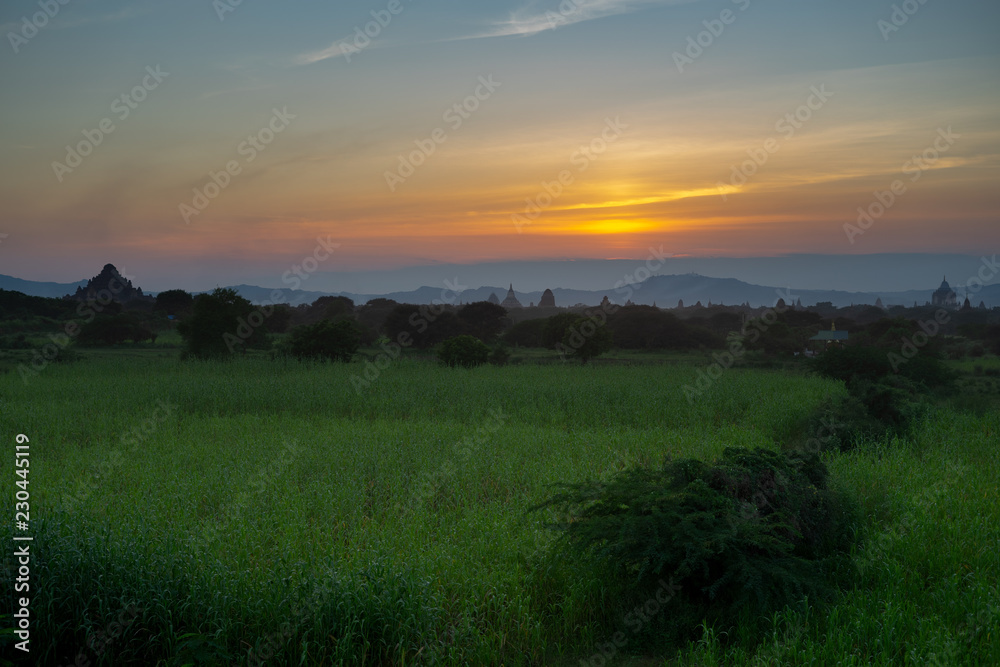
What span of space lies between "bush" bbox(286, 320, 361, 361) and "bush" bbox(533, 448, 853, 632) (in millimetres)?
24892

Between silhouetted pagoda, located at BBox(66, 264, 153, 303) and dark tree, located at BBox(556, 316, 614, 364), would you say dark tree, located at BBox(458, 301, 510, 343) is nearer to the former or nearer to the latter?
dark tree, located at BBox(556, 316, 614, 364)

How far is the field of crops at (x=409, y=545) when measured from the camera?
5258 millimetres

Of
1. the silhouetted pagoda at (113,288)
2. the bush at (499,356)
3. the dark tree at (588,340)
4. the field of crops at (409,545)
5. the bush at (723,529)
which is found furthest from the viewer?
the silhouetted pagoda at (113,288)

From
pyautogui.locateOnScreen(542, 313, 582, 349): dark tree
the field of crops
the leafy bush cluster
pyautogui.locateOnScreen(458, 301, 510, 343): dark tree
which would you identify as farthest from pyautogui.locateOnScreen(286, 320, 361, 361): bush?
the leafy bush cluster

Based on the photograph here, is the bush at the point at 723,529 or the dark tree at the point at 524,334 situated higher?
the dark tree at the point at 524,334

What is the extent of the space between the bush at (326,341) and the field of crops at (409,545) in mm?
14698

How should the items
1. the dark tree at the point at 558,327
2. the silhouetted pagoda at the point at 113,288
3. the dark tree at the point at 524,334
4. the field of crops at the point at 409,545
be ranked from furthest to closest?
the silhouetted pagoda at the point at 113,288
the dark tree at the point at 524,334
the dark tree at the point at 558,327
the field of crops at the point at 409,545

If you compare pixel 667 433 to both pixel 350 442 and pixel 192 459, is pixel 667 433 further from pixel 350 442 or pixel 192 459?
pixel 192 459

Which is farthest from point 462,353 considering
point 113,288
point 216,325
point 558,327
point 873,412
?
point 113,288

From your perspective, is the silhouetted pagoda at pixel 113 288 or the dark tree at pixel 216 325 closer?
the dark tree at pixel 216 325

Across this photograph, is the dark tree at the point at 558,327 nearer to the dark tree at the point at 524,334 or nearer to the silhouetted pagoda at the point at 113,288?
the dark tree at the point at 524,334

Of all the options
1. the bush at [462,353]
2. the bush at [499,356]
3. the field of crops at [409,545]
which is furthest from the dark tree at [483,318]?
the field of crops at [409,545]

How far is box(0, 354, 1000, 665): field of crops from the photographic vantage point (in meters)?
5.26

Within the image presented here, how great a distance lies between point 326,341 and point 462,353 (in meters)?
6.89
